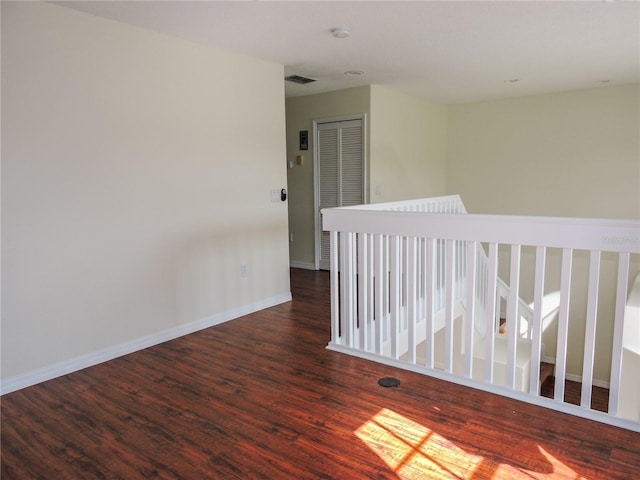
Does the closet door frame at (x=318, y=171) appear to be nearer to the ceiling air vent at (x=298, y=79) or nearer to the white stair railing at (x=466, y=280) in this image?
the ceiling air vent at (x=298, y=79)

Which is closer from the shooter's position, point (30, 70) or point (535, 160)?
point (30, 70)

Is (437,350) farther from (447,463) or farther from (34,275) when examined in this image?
(34,275)

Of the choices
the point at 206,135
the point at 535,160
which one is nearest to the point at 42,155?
the point at 206,135

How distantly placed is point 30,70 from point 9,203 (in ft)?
2.61

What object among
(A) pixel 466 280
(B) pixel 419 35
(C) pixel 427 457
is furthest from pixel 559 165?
(C) pixel 427 457

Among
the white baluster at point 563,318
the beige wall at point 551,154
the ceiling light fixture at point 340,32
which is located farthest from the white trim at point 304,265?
the white baluster at point 563,318

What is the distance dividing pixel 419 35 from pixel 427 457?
2935 mm

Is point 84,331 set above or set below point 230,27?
below

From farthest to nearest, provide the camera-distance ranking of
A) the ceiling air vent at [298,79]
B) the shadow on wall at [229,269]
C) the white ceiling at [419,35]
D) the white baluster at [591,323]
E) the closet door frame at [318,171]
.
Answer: the closet door frame at [318,171]
the ceiling air vent at [298,79]
the shadow on wall at [229,269]
the white ceiling at [419,35]
the white baluster at [591,323]

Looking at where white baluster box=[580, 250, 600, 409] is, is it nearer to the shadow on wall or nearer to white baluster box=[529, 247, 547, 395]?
white baluster box=[529, 247, 547, 395]

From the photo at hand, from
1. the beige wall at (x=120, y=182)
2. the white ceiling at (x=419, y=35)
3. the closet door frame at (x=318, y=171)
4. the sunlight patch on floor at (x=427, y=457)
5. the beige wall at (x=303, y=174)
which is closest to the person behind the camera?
the sunlight patch on floor at (x=427, y=457)

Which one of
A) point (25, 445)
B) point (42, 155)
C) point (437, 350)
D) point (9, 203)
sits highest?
point (42, 155)

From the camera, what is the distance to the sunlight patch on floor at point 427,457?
194cm

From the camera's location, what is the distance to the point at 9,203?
2.70 meters
